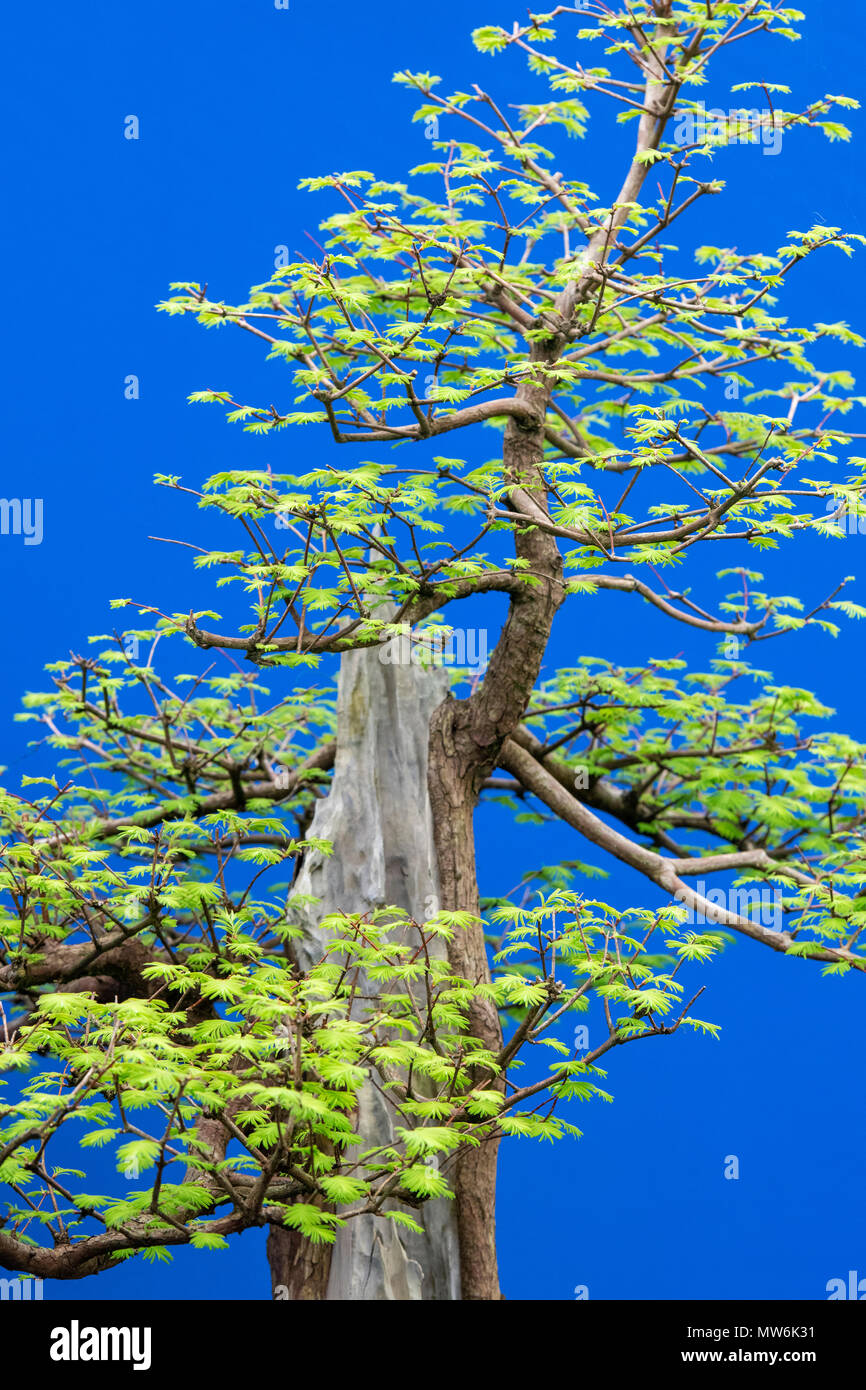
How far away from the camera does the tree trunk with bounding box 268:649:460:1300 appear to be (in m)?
3.94

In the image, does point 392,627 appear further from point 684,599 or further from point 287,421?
point 684,599

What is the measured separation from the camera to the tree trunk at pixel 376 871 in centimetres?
394

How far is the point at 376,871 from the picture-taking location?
4203 mm

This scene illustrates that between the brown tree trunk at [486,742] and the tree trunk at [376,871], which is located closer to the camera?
the tree trunk at [376,871]

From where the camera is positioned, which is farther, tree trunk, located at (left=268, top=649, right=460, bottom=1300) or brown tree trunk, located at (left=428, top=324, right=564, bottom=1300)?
brown tree trunk, located at (left=428, top=324, right=564, bottom=1300)

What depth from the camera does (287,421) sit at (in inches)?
148

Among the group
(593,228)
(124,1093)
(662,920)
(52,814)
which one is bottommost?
(124,1093)

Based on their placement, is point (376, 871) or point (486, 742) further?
point (486, 742)

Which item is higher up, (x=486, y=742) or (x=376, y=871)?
(x=486, y=742)
